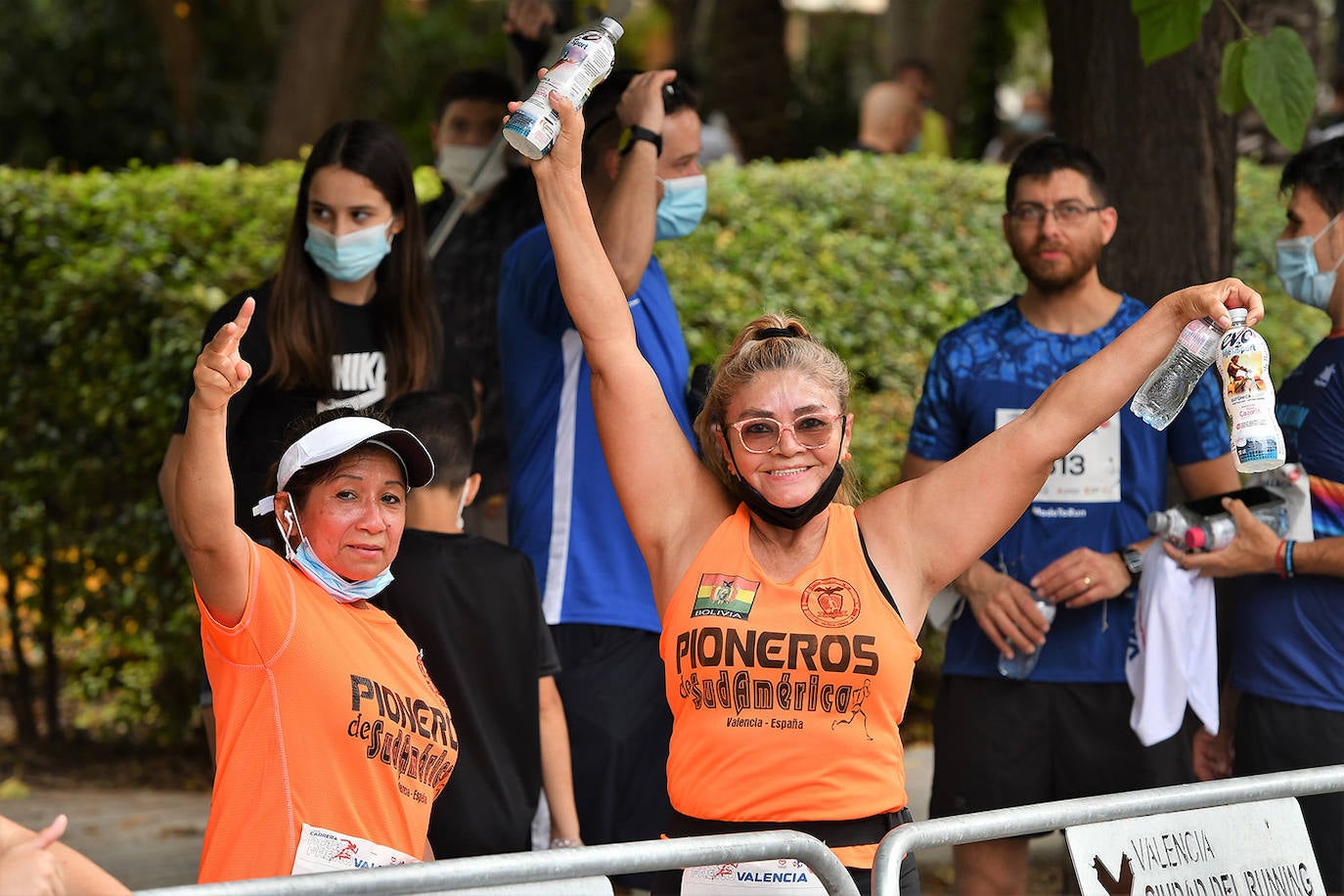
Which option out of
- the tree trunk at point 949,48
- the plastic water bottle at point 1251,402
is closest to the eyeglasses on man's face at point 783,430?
the plastic water bottle at point 1251,402

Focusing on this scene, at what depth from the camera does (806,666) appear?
3.01 metres

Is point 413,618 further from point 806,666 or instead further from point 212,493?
point 806,666

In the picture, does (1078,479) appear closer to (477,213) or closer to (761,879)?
(761,879)

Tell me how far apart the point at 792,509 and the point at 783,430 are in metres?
0.15

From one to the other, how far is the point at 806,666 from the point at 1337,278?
2007 millimetres

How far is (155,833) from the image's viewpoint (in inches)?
248

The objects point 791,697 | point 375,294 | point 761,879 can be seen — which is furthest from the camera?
point 375,294

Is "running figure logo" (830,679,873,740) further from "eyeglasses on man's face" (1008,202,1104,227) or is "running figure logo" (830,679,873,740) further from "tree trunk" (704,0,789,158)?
"tree trunk" (704,0,789,158)

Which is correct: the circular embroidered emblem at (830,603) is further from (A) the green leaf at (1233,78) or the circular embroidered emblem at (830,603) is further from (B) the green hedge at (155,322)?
(B) the green hedge at (155,322)

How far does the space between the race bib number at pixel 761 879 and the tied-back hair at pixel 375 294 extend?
1769mm

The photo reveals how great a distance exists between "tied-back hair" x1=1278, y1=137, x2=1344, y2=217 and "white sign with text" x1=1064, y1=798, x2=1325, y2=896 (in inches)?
68.6

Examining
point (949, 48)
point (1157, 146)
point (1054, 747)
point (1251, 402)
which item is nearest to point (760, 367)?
point (1251, 402)

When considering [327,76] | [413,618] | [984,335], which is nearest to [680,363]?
[984,335]

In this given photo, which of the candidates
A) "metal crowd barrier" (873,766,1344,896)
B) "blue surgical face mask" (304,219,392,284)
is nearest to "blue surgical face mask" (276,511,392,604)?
"blue surgical face mask" (304,219,392,284)
